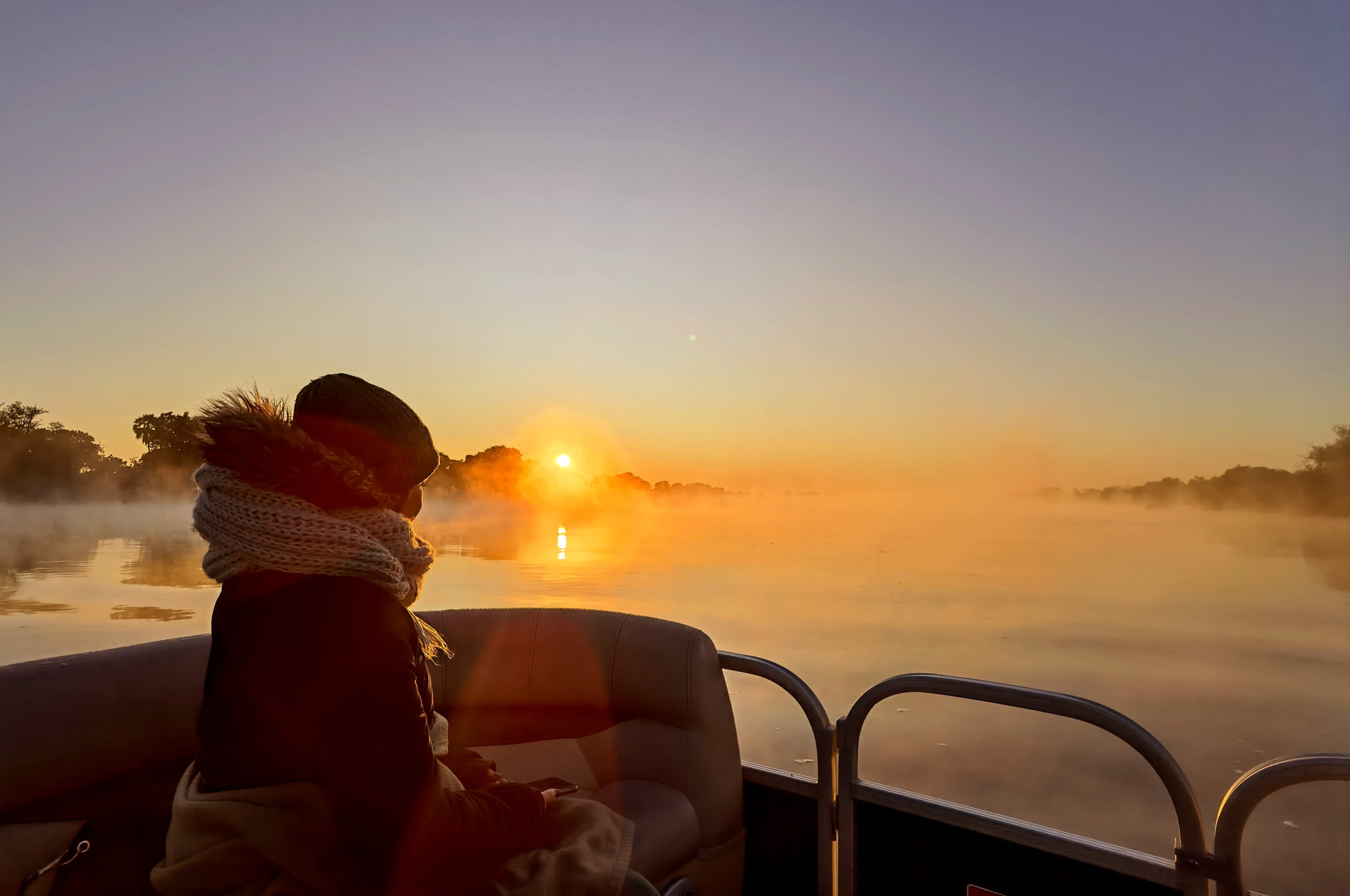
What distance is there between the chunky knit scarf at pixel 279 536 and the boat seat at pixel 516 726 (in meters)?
0.68

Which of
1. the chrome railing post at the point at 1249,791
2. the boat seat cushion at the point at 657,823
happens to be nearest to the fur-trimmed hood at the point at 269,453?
the boat seat cushion at the point at 657,823

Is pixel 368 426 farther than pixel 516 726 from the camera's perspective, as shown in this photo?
No

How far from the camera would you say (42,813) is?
146 cm

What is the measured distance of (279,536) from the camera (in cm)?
107

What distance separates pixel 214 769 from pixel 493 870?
1.48ft

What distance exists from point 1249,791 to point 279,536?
1.88 m

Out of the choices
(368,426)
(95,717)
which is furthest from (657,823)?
(368,426)

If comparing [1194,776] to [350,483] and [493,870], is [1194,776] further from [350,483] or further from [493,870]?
[350,483]

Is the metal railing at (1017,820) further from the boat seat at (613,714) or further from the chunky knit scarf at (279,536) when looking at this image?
the chunky knit scarf at (279,536)

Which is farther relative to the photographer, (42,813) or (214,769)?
(42,813)

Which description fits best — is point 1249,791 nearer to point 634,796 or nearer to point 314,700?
point 634,796

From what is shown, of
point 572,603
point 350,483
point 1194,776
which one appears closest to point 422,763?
point 350,483

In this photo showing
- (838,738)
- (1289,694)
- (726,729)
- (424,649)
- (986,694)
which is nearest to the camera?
(424,649)

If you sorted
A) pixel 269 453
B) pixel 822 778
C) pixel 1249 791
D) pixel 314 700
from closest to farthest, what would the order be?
pixel 314 700 < pixel 269 453 < pixel 1249 791 < pixel 822 778
